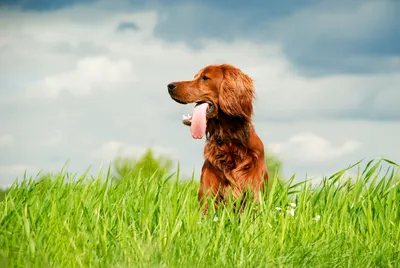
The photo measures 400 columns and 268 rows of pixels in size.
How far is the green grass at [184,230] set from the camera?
3.95 meters

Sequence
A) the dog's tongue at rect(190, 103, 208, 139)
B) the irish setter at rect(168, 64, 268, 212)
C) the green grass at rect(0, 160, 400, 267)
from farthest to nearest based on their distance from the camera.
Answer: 1. the dog's tongue at rect(190, 103, 208, 139)
2. the irish setter at rect(168, 64, 268, 212)
3. the green grass at rect(0, 160, 400, 267)

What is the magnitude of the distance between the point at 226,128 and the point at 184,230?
1.43m

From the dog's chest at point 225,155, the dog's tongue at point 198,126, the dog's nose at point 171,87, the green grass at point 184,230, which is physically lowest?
the green grass at point 184,230

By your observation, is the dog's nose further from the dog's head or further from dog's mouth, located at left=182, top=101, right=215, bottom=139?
dog's mouth, located at left=182, top=101, right=215, bottom=139

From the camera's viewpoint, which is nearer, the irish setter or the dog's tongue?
the irish setter

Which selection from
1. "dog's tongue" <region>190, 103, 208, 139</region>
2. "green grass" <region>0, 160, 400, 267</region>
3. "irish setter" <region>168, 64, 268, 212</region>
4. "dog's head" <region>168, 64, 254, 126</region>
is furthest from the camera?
"dog's head" <region>168, 64, 254, 126</region>

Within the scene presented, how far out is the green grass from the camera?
395cm

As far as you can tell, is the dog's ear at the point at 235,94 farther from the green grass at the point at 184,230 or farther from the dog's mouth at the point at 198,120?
the green grass at the point at 184,230

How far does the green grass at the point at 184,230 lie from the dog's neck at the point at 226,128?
1.93 feet

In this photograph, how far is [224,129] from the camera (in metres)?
5.68

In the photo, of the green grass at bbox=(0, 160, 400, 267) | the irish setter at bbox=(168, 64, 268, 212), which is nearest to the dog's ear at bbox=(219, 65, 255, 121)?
the irish setter at bbox=(168, 64, 268, 212)

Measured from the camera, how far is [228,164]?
5.48m

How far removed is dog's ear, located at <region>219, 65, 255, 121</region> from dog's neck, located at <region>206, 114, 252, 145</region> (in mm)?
62

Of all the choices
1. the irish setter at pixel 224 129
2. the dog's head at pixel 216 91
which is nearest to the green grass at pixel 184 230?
the irish setter at pixel 224 129
